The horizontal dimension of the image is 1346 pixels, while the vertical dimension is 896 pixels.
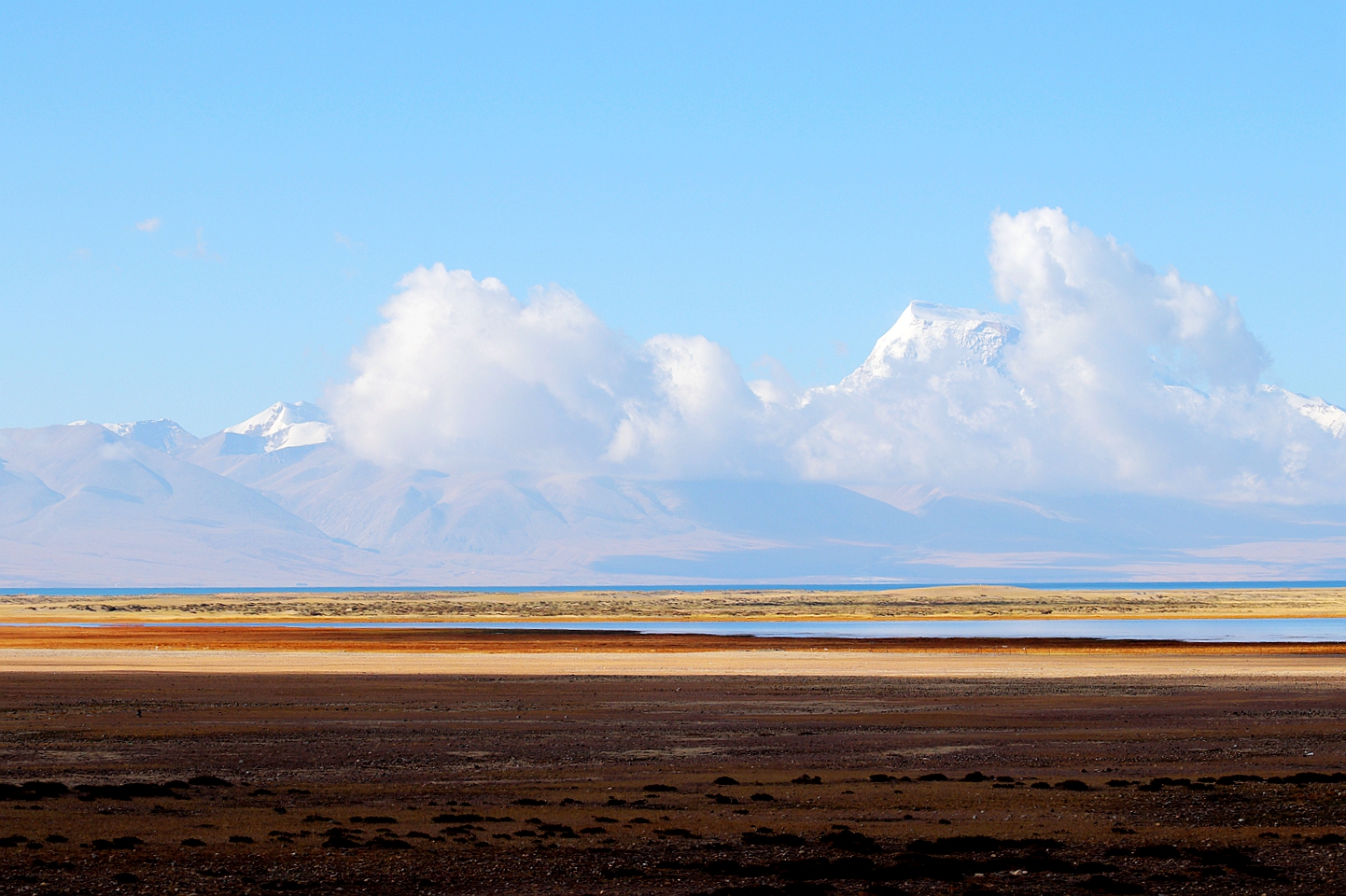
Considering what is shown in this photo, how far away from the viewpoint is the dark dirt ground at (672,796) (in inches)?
734

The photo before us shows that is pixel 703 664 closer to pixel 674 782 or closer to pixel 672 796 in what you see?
pixel 674 782

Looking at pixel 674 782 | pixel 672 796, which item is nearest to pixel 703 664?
pixel 674 782

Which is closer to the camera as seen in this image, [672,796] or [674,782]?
[672,796]

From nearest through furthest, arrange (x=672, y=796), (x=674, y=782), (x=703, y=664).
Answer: (x=672, y=796), (x=674, y=782), (x=703, y=664)

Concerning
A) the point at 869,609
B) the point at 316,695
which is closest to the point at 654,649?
the point at 316,695

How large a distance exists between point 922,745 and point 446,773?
10.8 meters

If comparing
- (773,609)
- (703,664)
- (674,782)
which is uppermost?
(674,782)

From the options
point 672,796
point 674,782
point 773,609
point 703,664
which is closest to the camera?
point 672,796

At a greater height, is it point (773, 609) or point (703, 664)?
point (703, 664)

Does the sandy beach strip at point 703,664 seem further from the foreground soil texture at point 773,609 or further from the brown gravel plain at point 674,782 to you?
the foreground soil texture at point 773,609

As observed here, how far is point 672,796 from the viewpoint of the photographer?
24.7 meters

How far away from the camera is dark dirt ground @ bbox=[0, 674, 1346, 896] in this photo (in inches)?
734

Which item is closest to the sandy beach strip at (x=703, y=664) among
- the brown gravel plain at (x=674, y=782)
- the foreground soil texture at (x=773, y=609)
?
the brown gravel plain at (x=674, y=782)

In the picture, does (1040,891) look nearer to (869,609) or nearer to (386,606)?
(869,609)
